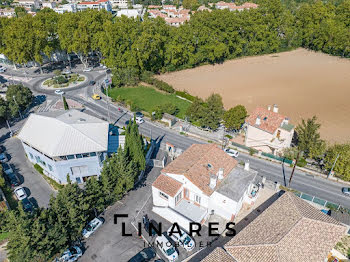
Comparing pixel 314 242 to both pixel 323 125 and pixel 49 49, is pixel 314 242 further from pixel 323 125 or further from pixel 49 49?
pixel 49 49

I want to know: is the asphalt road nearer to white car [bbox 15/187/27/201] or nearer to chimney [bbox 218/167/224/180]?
chimney [bbox 218/167/224/180]

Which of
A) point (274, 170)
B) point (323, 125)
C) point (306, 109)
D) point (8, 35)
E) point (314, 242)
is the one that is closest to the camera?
point (314, 242)

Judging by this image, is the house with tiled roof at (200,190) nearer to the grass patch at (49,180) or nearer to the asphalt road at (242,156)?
the asphalt road at (242,156)

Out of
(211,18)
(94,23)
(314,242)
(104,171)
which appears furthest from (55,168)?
(211,18)

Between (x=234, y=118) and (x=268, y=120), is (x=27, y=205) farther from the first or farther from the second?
(x=268, y=120)

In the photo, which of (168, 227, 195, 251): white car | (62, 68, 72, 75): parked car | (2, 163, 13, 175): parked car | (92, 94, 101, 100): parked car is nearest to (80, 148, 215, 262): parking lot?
(168, 227, 195, 251): white car

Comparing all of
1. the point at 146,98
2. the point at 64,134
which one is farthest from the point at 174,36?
the point at 64,134
